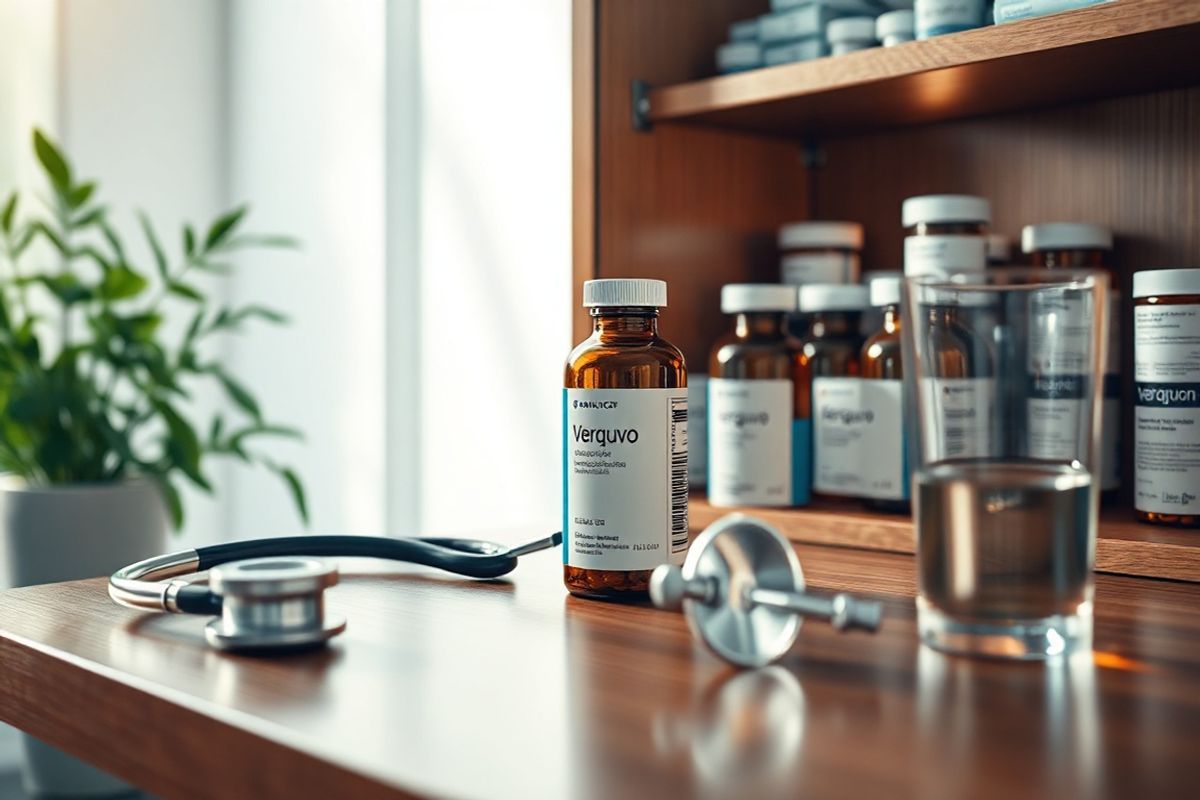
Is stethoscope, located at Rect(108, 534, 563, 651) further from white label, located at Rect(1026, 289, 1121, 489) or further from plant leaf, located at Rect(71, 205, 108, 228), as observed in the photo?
plant leaf, located at Rect(71, 205, 108, 228)

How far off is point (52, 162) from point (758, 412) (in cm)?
100

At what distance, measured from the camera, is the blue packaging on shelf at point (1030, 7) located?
0.73 m

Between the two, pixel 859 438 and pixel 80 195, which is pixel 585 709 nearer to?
pixel 859 438

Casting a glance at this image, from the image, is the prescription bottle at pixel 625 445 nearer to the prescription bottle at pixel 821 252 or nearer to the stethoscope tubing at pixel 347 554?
the stethoscope tubing at pixel 347 554

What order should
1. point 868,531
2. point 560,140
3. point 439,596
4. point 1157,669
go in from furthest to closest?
point 560,140 < point 868,531 < point 439,596 < point 1157,669

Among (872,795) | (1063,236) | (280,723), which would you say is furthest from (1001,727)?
(1063,236)

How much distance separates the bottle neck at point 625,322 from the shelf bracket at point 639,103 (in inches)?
13.7

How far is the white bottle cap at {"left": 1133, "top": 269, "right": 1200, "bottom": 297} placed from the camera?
728mm

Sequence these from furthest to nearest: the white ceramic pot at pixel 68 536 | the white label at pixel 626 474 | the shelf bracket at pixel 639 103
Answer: the white ceramic pot at pixel 68 536 → the shelf bracket at pixel 639 103 → the white label at pixel 626 474

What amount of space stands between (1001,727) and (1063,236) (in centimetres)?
53

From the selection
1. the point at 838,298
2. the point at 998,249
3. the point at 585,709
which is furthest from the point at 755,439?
the point at 585,709

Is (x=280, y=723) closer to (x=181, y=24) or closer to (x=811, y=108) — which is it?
(x=811, y=108)


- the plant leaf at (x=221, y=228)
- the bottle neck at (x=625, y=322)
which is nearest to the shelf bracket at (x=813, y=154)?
the bottle neck at (x=625, y=322)

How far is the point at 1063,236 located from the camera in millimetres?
845
